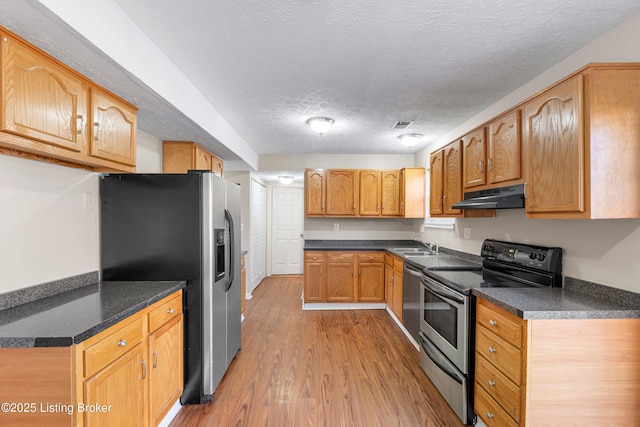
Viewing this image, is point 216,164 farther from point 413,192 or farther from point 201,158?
point 413,192

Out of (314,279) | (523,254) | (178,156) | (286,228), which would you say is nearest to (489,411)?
(523,254)

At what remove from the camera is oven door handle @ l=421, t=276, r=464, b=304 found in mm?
2026

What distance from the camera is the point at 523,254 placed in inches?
85.6

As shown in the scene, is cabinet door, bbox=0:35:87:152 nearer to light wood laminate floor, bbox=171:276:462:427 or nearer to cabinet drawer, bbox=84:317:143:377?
cabinet drawer, bbox=84:317:143:377

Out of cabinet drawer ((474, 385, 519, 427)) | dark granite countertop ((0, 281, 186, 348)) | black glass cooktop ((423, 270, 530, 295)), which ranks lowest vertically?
cabinet drawer ((474, 385, 519, 427))

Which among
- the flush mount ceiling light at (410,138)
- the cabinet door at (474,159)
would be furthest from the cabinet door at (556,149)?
the flush mount ceiling light at (410,138)

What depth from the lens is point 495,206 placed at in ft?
6.72

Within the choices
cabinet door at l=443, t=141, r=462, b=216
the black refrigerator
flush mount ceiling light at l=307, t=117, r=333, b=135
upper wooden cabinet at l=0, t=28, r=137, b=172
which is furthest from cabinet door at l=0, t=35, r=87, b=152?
cabinet door at l=443, t=141, r=462, b=216

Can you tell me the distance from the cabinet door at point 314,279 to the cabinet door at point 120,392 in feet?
9.14

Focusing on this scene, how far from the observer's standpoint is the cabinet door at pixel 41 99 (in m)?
1.19

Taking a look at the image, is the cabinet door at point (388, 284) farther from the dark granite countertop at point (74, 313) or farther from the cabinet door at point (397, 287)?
the dark granite countertop at point (74, 313)

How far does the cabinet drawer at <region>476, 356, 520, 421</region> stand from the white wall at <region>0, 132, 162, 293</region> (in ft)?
8.83

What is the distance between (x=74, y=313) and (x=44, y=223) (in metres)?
0.68

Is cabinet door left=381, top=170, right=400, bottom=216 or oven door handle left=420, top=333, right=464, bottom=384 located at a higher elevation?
cabinet door left=381, top=170, right=400, bottom=216
